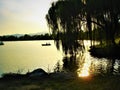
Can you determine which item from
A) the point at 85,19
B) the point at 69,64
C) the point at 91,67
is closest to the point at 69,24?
the point at 85,19

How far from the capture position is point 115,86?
8.07m

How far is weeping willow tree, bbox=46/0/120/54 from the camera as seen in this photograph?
17391 millimetres

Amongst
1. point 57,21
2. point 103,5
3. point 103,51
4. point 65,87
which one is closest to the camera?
point 65,87

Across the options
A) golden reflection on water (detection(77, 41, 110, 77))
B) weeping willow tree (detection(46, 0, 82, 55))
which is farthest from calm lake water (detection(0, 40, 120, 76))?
weeping willow tree (detection(46, 0, 82, 55))

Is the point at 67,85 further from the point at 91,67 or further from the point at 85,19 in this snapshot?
the point at 91,67

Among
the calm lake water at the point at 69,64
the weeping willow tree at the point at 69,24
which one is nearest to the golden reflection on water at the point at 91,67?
the calm lake water at the point at 69,64

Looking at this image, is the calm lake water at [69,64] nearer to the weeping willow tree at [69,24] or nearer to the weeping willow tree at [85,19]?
the weeping willow tree at [69,24]

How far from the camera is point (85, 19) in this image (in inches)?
776

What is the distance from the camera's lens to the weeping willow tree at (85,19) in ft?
57.1

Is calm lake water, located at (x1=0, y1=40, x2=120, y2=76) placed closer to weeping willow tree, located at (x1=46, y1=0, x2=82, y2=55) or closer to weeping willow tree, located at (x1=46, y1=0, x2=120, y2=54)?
weeping willow tree, located at (x1=46, y1=0, x2=82, y2=55)

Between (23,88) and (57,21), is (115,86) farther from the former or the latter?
(57,21)

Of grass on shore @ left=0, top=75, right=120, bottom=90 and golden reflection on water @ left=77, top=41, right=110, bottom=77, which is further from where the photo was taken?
golden reflection on water @ left=77, top=41, right=110, bottom=77

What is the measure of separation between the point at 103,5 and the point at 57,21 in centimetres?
538

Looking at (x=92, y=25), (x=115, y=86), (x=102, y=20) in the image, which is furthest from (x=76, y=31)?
(x=115, y=86)
